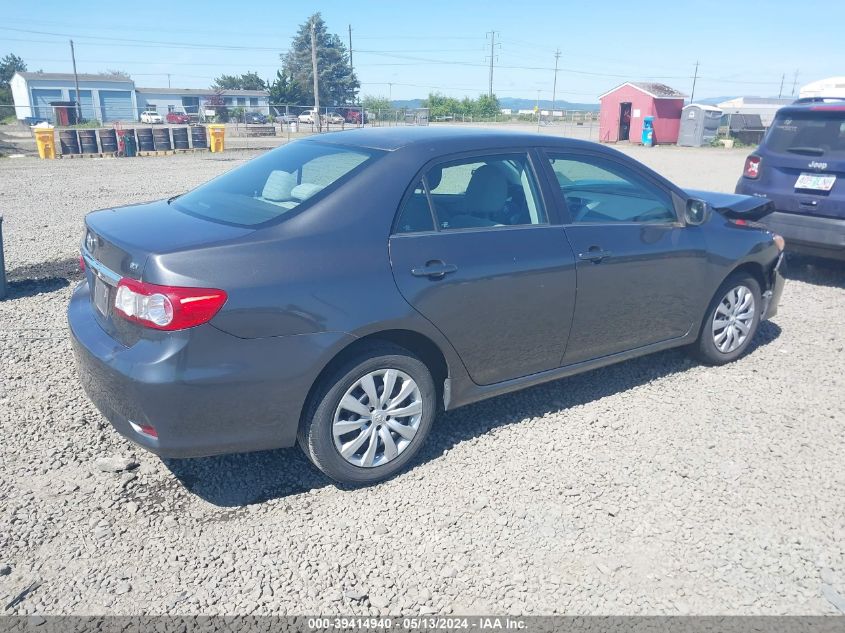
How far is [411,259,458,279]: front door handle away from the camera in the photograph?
340 centimetres

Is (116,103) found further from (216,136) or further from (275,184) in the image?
(275,184)

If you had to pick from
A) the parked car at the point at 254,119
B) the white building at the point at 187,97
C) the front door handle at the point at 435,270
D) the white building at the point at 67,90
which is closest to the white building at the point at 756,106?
the parked car at the point at 254,119

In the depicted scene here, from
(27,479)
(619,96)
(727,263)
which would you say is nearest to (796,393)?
(727,263)

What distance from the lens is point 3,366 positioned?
4812 millimetres

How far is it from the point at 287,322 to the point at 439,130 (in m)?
1.77

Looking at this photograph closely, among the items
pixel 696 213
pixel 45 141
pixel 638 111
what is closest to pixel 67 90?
pixel 45 141

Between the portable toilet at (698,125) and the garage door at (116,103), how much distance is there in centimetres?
5017

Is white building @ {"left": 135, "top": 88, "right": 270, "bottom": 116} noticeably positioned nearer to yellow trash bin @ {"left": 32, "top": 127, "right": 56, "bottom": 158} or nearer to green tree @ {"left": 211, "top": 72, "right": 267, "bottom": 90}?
green tree @ {"left": 211, "top": 72, "right": 267, "bottom": 90}

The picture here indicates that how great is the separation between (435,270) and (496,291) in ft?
1.39

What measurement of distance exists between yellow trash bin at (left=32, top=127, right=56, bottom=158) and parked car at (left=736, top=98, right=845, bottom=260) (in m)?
24.2

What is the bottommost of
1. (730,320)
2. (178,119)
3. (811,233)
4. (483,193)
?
(178,119)

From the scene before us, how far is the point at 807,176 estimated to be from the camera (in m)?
7.13

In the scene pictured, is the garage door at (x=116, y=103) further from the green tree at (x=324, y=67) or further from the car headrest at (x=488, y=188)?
the car headrest at (x=488, y=188)

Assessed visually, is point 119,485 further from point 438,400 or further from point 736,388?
point 736,388
